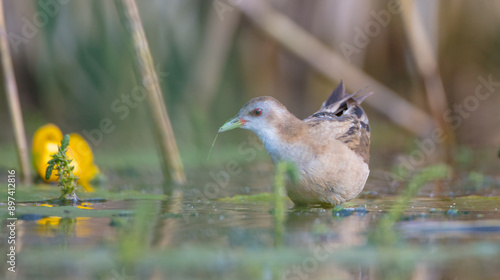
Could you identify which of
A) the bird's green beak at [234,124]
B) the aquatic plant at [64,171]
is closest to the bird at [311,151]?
the bird's green beak at [234,124]

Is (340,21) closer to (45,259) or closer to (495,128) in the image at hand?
(495,128)

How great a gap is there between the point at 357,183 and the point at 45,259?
2.70 m

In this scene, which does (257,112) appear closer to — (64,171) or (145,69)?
(145,69)

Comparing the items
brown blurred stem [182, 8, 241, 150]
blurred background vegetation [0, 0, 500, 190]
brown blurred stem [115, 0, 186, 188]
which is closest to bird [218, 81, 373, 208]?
brown blurred stem [115, 0, 186, 188]

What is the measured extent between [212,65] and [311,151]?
5.35 m

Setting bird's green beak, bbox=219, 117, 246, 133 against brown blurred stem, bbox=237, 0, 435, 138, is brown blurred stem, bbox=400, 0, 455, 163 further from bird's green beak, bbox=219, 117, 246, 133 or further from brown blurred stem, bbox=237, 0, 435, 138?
bird's green beak, bbox=219, 117, 246, 133

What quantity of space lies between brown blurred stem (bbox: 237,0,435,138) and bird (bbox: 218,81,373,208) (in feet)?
12.3

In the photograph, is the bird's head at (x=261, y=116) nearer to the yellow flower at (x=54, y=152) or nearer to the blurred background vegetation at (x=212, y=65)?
the yellow flower at (x=54, y=152)

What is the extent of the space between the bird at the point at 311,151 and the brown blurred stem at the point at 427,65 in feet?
13.3

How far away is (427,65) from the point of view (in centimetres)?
963

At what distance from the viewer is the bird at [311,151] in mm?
5207

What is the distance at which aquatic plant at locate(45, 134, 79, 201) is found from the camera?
484 cm

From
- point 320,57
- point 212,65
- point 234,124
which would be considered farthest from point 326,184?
point 212,65

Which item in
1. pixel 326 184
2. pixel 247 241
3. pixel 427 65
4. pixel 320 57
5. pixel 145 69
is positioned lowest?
pixel 247 241
